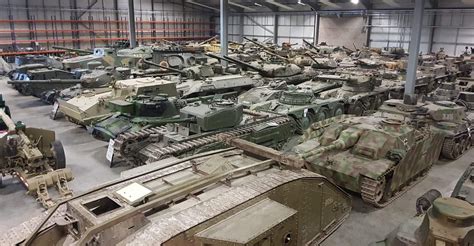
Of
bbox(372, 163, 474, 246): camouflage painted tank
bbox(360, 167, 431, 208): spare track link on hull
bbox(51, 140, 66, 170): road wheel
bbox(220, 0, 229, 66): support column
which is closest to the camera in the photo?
bbox(372, 163, 474, 246): camouflage painted tank

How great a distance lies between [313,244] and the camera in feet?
20.3

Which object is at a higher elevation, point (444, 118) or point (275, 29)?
point (275, 29)

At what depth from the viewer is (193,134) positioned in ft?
30.7

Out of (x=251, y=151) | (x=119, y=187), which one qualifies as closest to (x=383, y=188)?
(x=251, y=151)

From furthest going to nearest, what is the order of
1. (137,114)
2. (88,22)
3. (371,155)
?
(88,22) < (137,114) < (371,155)

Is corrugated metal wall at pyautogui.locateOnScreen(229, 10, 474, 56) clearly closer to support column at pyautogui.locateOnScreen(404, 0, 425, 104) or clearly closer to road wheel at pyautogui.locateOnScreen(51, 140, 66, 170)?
support column at pyautogui.locateOnScreen(404, 0, 425, 104)

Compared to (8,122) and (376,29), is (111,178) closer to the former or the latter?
(8,122)

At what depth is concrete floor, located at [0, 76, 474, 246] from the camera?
7195 millimetres

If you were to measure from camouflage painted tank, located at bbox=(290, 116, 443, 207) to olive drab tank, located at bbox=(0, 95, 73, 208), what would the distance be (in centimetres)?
520

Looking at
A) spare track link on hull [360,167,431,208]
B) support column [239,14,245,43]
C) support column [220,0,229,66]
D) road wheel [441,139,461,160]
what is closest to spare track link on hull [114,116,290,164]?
spare track link on hull [360,167,431,208]

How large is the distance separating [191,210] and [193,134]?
16.1 ft

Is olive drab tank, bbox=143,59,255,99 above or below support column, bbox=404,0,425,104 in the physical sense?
below

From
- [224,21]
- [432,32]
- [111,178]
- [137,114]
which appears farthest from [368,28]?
[111,178]

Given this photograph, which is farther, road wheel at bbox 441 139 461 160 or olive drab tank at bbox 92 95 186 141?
road wheel at bbox 441 139 461 160
